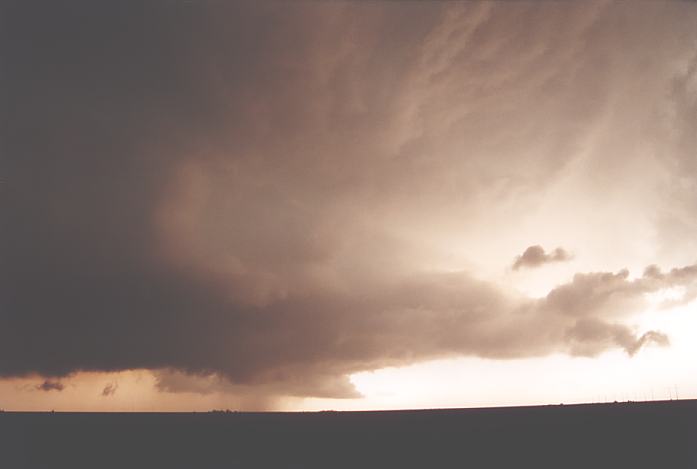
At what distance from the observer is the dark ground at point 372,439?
99.7 feet

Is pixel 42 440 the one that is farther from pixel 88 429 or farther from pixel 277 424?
pixel 277 424

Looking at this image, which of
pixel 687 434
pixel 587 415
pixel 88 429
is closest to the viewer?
pixel 687 434

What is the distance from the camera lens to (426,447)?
32250 mm

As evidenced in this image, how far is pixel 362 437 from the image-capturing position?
33.0m

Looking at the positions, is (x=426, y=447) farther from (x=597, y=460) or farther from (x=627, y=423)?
(x=627, y=423)

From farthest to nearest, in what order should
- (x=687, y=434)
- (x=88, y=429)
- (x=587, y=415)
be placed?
(x=88, y=429), (x=587, y=415), (x=687, y=434)

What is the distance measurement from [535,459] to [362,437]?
10.4 meters

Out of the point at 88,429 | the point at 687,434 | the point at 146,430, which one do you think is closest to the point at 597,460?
the point at 687,434

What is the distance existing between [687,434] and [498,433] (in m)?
10.4

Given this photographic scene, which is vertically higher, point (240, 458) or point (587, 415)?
point (587, 415)

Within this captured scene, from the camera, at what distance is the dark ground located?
30.4 m

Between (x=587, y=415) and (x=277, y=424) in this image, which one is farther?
(x=277, y=424)

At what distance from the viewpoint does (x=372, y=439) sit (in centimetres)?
3294

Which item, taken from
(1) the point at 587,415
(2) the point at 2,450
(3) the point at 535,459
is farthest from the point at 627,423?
(2) the point at 2,450
